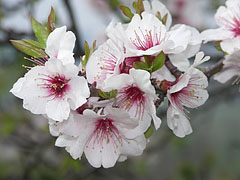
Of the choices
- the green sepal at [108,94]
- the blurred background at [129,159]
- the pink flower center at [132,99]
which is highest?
the green sepal at [108,94]

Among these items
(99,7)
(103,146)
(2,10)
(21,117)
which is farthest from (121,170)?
(103,146)

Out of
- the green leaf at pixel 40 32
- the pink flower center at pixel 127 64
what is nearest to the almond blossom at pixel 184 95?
the pink flower center at pixel 127 64

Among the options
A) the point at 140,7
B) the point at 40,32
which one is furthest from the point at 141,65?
the point at 40,32

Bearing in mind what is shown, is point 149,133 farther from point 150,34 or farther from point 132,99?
point 150,34

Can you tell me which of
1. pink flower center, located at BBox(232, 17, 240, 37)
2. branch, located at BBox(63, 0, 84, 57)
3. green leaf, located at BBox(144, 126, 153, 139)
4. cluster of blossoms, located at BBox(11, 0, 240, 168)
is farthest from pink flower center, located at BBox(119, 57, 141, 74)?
branch, located at BBox(63, 0, 84, 57)

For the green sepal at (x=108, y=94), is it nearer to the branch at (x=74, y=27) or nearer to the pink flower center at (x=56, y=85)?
the pink flower center at (x=56, y=85)
